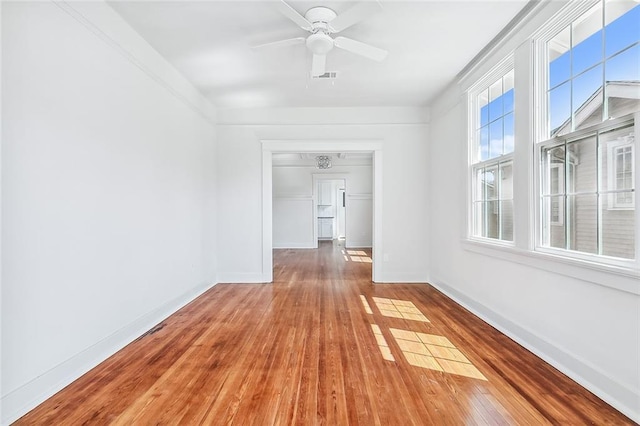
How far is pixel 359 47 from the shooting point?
96.0 inches

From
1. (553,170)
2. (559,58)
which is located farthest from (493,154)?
(559,58)

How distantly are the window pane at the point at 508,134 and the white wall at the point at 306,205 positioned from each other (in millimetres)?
5986

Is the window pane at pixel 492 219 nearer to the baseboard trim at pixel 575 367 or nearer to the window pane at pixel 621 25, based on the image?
the baseboard trim at pixel 575 367

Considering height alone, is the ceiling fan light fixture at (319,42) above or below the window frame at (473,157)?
above

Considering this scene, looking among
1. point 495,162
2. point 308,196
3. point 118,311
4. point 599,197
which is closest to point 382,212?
point 495,162

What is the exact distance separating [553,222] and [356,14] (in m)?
2.15

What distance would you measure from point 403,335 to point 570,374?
115cm

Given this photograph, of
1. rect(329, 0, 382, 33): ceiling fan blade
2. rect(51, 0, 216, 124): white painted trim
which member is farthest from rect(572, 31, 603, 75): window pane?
rect(51, 0, 216, 124): white painted trim

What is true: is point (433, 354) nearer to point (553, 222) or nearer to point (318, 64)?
point (553, 222)

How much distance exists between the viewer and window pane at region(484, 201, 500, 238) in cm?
302

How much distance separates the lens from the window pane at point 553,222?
2178 mm

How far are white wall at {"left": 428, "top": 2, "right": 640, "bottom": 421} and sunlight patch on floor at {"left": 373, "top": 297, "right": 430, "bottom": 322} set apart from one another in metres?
0.62

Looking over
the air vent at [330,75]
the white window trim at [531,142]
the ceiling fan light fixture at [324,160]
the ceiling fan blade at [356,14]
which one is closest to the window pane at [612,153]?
the white window trim at [531,142]

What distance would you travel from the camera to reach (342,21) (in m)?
2.16
